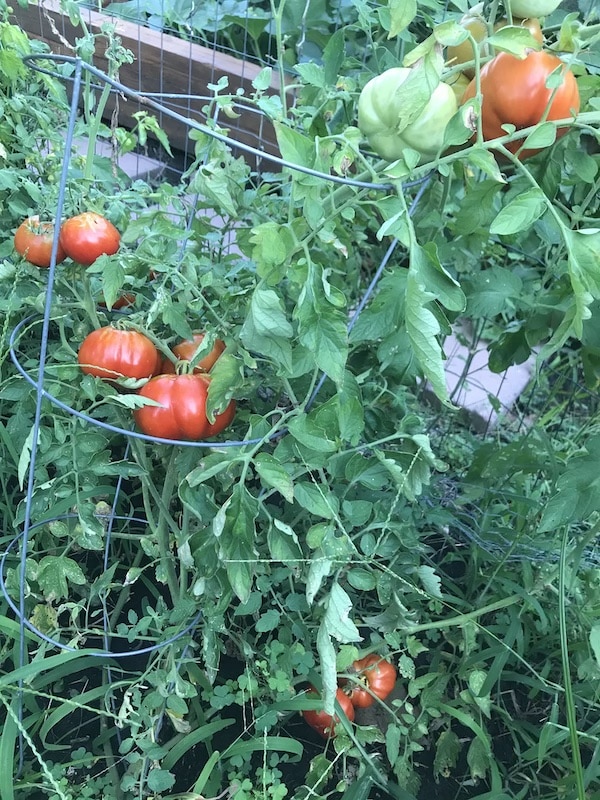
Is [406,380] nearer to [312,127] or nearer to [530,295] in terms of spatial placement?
[530,295]

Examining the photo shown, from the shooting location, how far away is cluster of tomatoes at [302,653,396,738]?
106 cm

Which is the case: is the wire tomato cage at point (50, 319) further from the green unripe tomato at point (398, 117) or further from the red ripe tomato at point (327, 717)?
the red ripe tomato at point (327, 717)

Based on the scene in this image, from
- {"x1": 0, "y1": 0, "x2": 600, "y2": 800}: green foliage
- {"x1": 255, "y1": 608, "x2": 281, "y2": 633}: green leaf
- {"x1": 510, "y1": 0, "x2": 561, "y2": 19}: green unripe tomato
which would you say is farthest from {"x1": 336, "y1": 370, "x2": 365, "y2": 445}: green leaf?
{"x1": 510, "y1": 0, "x2": 561, "y2": 19}: green unripe tomato

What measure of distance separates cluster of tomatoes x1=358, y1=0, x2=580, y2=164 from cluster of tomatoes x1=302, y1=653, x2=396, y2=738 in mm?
807

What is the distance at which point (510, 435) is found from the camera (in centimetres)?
187

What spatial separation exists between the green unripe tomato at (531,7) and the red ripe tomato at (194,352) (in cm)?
51

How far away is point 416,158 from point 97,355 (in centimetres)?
43

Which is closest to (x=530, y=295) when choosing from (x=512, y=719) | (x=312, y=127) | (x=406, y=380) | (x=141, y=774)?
(x=406, y=380)

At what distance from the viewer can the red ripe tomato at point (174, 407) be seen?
→ 0.78m

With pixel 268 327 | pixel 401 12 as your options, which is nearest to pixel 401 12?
pixel 401 12

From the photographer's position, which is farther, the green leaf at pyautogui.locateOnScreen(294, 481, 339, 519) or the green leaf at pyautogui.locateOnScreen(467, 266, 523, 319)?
the green leaf at pyautogui.locateOnScreen(467, 266, 523, 319)

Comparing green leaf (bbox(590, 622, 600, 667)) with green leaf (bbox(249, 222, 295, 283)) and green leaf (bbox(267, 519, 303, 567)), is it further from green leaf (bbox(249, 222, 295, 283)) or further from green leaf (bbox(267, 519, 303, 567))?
green leaf (bbox(249, 222, 295, 283))

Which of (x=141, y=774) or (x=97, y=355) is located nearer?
(x=97, y=355)

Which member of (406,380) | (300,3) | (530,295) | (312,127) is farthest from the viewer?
(300,3)
